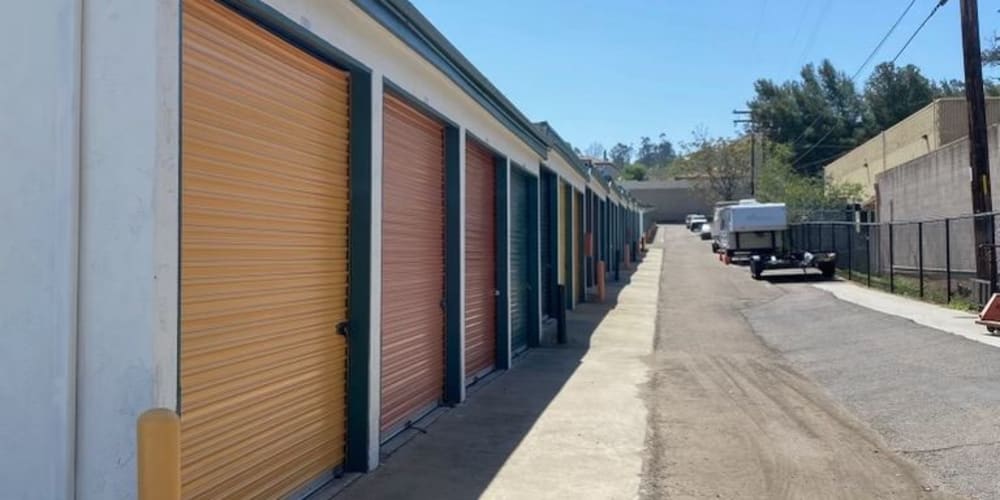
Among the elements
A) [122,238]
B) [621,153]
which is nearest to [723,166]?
[122,238]

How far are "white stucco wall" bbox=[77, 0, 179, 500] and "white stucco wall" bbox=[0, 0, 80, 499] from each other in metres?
0.06

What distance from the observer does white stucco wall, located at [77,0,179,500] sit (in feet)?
11.0

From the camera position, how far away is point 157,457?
8.81 ft

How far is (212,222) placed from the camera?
4.13 metres

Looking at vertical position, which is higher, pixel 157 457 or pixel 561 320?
pixel 157 457

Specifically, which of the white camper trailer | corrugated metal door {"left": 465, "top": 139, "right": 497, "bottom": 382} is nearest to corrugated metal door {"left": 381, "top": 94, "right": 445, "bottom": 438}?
corrugated metal door {"left": 465, "top": 139, "right": 497, "bottom": 382}

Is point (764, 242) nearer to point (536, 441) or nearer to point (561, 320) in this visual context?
point (561, 320)

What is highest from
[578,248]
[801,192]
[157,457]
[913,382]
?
[801,192]

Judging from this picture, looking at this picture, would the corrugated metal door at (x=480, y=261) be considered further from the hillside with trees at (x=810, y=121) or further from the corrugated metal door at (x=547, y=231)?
the hillside with trees at (x=810, y=121)

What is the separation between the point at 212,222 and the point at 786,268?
26.9 metres

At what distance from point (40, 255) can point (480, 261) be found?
23.2 ft

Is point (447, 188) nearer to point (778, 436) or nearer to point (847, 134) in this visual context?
point (778, 436)

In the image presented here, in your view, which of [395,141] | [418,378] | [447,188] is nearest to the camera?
[395,141]

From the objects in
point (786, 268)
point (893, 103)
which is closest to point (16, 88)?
point (786, 268)
